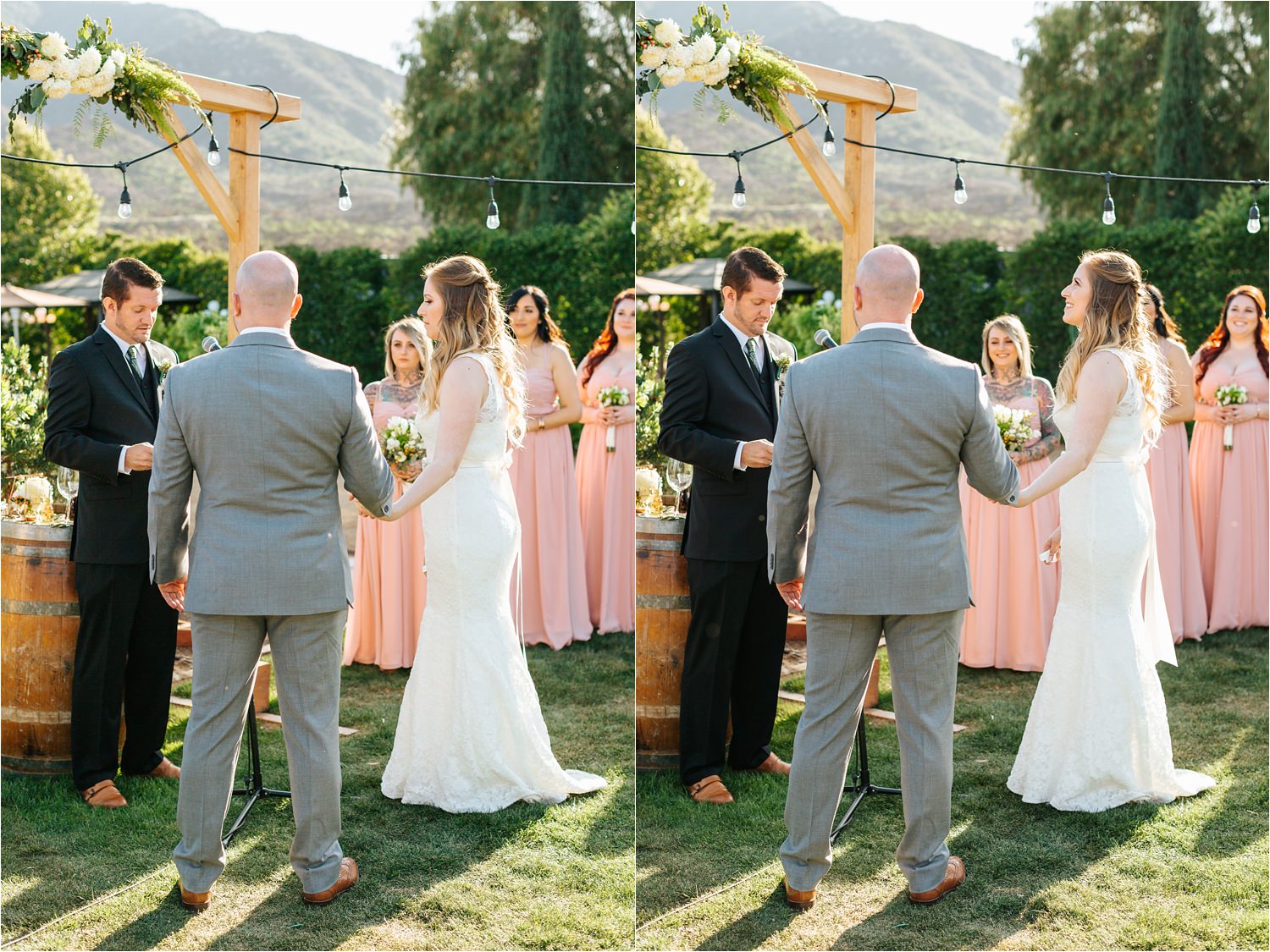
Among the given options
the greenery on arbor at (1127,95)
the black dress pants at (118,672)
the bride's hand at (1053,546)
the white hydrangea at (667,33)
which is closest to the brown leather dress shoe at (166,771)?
the black dress pants at (118,672)

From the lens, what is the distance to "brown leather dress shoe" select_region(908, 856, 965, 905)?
11.5 feet

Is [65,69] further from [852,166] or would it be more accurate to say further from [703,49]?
[852,166]

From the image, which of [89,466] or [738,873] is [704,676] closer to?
[738,873]

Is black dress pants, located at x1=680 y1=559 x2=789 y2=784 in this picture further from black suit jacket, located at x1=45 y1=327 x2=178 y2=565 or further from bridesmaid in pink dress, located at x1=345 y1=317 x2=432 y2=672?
black suit jacket, located at x1=45 y1=327 x2=178 y2=565

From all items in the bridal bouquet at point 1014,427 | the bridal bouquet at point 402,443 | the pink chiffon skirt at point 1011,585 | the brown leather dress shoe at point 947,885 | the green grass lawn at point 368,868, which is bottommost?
the green grass lawn at point 368,868

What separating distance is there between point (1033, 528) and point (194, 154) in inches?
178

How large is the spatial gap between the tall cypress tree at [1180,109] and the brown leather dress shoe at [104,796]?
684 inches

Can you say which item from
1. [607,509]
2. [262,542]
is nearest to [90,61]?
[262,542]

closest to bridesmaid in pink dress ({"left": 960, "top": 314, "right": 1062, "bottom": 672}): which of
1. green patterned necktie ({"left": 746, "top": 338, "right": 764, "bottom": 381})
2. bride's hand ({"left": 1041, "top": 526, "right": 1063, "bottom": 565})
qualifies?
bride's hand ({"left": 1041, "top": 526, "right": 1063, "bottom": 565})

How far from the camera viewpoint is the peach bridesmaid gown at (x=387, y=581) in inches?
221

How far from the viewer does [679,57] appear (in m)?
3.10

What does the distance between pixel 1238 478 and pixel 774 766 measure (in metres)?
4.55

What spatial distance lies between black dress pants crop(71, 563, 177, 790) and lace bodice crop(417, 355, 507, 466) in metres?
1.26

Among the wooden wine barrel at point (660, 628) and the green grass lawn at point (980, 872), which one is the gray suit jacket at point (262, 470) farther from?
the green grass lawn at point (980, 872)
